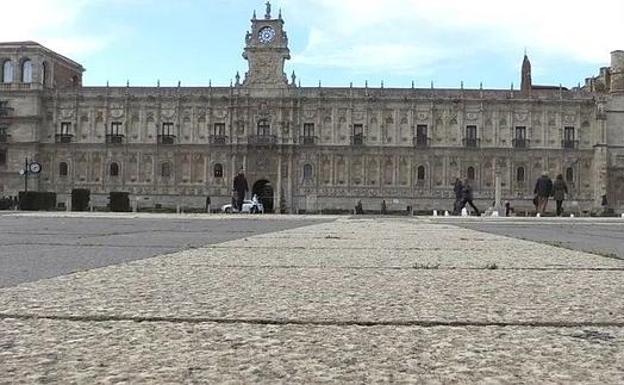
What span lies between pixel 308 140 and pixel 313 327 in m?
54.7

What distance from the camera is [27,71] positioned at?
58.0 meters

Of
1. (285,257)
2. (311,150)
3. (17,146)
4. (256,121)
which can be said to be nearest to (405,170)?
(311,150)

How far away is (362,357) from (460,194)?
27.7m

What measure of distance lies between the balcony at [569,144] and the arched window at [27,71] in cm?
4059

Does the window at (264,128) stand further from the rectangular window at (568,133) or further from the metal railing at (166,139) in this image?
the rectangular window at (568,133)

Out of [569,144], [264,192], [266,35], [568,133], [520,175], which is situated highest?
[266,35]

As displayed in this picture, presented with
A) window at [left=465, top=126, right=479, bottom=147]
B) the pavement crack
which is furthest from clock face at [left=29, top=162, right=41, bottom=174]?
the pavement crack

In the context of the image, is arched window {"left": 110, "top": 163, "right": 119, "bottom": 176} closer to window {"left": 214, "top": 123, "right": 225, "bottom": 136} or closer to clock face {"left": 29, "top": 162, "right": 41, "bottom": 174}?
clock face {"left": 29, "top": 162, "right": 41, "bottom": 174}

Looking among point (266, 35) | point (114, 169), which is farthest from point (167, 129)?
point (266, 35)

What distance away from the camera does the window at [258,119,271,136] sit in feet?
187

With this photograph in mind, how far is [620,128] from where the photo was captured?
56.3 m

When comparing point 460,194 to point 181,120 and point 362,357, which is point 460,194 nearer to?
point 362,357

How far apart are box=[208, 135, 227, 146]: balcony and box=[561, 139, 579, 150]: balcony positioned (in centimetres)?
2521

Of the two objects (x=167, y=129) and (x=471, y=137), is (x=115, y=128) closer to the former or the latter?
(x=167, y=129)
